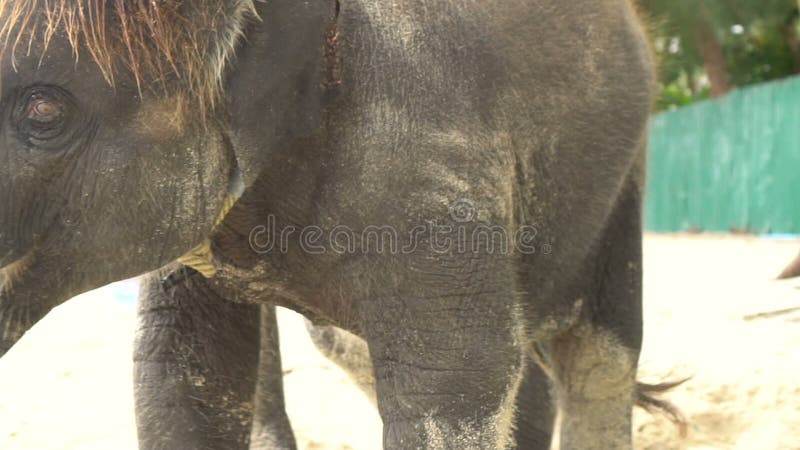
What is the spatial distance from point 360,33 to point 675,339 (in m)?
3.69

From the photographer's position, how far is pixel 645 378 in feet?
16.6

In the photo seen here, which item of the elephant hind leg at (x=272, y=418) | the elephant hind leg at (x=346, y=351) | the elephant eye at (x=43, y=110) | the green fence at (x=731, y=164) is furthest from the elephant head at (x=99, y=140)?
the green fence at (x=731, y=164)

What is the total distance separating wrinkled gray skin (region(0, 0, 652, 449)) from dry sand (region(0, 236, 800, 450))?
1742mm

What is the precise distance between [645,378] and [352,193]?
297cm

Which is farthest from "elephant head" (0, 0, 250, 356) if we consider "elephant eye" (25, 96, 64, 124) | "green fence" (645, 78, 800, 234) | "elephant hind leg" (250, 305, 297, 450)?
"green fence" (645, 78, 800, 234)

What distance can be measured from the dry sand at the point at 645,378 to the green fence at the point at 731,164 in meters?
9.94

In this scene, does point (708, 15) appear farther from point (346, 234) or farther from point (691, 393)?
point (346, 234)

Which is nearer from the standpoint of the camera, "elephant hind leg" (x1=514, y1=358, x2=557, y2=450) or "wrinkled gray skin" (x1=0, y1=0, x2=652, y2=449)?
"wrinkled gray skin" (x1=0, y1=0, x2=652, y2=449)

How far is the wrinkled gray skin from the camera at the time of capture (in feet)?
7.17

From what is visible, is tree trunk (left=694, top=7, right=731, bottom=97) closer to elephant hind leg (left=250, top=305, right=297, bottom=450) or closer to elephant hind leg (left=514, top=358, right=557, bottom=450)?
elephant hind leg (left=514, top=358, right=557, bottom=450)

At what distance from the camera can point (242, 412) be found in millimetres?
3006

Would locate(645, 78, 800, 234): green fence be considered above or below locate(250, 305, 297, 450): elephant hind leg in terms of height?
above

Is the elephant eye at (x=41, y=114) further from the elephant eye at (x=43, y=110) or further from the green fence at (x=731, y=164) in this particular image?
the green fence at (x=731, y=164)

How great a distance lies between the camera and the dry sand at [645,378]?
15.5 ft
